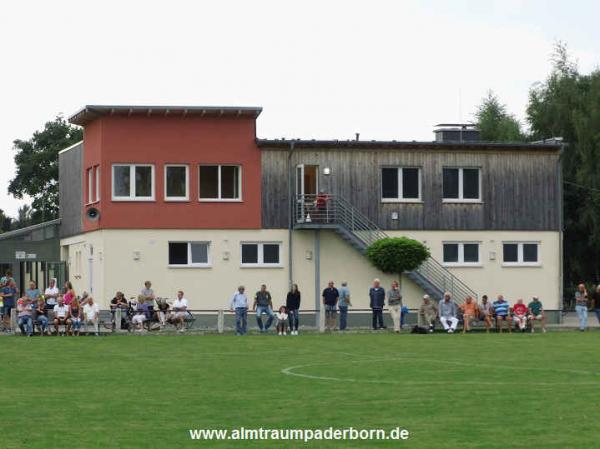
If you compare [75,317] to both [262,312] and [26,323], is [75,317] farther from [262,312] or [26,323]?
[262,312]

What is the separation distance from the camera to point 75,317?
45.6 metres

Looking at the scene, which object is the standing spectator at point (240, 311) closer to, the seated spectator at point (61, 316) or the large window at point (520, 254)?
the seated spectator at point (61, 316)

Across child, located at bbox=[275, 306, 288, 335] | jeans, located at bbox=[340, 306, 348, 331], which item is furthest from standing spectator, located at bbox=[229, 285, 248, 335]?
jeans, located at bbox=[340, 306, 348, 331]

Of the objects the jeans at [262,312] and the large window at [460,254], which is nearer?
the jeans at [262,312]

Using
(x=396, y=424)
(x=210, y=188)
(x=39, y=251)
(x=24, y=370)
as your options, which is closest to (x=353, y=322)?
(x=210, y=188)

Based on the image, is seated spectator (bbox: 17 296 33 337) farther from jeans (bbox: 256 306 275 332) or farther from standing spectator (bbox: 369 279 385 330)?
standing spectator (bbox: 369 279 385 330)

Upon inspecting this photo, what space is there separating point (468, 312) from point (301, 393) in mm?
25877

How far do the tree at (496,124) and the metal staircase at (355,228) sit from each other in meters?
26.2

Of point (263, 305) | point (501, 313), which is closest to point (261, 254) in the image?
point (263, 305)

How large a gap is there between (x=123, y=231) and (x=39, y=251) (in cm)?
929

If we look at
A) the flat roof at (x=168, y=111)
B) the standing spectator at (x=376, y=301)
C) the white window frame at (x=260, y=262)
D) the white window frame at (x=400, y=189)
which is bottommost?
the standing spectator at (x=376, y=301)

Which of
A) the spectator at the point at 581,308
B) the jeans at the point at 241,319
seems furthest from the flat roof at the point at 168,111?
the spectator at the point at 581,308

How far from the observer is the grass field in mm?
17219

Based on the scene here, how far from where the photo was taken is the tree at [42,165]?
320ft
